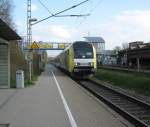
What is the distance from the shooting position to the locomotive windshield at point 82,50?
38625 millimetres

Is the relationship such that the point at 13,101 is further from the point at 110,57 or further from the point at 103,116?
the point at 110,57

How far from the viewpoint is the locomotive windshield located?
127 feet

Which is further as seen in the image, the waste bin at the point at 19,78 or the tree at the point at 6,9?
the tree at the point at 6,9

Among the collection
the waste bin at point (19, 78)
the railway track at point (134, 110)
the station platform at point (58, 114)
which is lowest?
the railway track at point (134, 110)

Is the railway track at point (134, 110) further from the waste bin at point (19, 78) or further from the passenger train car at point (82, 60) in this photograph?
the passenger train car at point (82, 60)

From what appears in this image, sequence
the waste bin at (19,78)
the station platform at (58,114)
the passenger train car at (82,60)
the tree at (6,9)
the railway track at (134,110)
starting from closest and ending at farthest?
the station platform at (58,114)
the railway track at (134,110)
the waste bin at (19,78)
the passenger train car at (82,60)
the tree at (6,9)

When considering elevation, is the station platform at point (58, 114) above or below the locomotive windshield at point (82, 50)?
below

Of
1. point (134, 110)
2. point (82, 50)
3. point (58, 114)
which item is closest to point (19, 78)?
point (134, 110)

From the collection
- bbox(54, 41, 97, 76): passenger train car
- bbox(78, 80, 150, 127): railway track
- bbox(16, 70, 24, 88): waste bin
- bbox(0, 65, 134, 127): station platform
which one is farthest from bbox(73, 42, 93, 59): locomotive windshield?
bbox(0, 65, 134, 127): station platform

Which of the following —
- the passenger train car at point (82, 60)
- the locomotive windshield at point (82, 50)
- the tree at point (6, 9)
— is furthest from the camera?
the tree at point (6, 9)

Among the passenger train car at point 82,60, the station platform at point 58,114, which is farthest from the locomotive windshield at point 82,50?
the station platform at point 58,114

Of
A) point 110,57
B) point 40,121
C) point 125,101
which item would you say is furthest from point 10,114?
point 110,57

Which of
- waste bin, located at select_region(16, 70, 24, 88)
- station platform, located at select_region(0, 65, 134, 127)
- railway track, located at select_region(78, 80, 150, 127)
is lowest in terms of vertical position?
railway track, located at select_region(78, 80, 150, 127)

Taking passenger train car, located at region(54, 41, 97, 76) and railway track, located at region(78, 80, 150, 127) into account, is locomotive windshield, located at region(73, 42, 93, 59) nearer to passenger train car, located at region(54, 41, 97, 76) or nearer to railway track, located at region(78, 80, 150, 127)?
passenger train car, located at region(54, 41, 97, 76)
